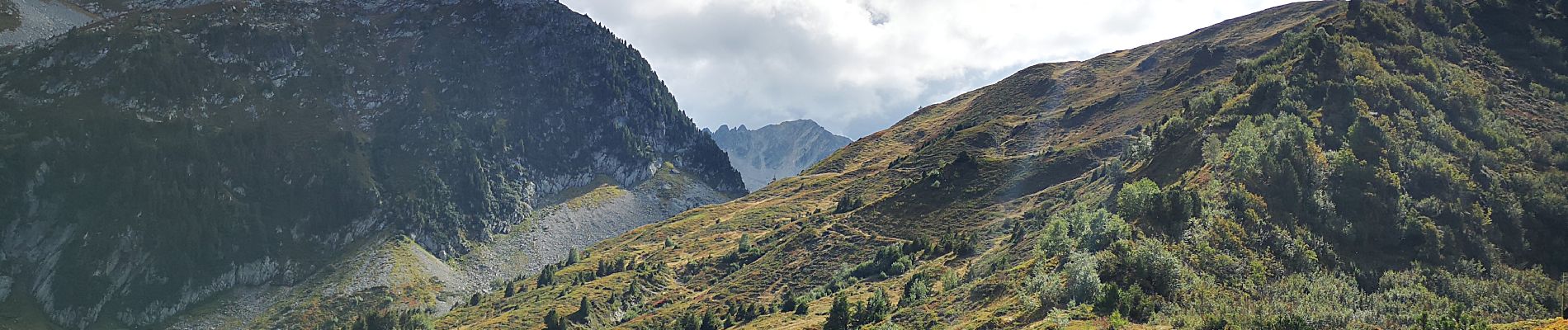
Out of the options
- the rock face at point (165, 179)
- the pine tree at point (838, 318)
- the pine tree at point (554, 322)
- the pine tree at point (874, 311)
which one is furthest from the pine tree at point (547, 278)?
the pine tree at point (874, 311)

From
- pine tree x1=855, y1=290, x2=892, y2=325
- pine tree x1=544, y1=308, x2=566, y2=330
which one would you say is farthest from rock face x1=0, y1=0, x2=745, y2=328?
pine tree x1=855, y1=290, x2=892, y2=325

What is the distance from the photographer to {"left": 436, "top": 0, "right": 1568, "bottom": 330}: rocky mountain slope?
129 feet

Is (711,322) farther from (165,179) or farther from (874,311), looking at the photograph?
(165,179)

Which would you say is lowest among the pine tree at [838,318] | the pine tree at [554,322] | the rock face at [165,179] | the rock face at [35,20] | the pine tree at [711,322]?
the pine tree at [711,322]

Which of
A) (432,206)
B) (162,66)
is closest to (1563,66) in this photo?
(432,206)

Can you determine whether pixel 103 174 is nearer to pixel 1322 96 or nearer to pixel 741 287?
pixel 741 287

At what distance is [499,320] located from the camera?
121m

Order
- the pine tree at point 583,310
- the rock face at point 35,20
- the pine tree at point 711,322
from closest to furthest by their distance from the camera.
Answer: the pine tree at point 711,322, the pine tree at point 583,310, the rock face at point 35,20

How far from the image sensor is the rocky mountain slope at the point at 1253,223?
129 ft

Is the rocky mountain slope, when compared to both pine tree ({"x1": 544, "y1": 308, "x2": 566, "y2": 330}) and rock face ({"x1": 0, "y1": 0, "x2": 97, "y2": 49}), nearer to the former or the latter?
pine tree ({"x1": 544, "y1": 308, "x2": 566, "y2": 330})

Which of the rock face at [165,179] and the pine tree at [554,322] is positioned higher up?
the rock face at [165,179]

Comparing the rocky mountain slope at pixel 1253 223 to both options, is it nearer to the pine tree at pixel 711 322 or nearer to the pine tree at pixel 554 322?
the pine tree at pixel 711 322

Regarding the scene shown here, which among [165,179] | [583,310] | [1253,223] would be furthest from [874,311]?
[165,179]

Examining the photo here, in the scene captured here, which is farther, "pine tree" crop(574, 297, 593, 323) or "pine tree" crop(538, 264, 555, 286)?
"pine tree" crop(538, 264, 555, 286)
